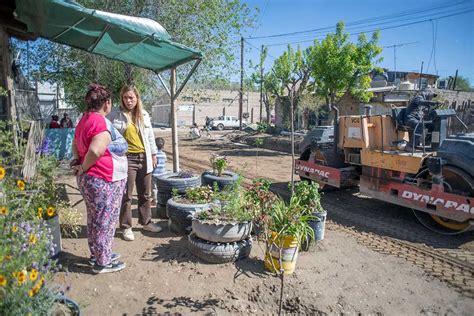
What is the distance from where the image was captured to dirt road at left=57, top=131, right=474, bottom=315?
3.02 meters

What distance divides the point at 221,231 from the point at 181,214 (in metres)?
0.90

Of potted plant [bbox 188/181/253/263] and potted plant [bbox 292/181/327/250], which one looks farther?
potted plant [bbox 292/181/327/250]

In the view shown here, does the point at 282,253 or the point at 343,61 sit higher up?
the point at 343,61

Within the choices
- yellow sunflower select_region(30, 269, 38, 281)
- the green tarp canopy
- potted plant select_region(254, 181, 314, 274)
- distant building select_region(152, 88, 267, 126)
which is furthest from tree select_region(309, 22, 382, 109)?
distant building select_region(152, 88, 267, 126)

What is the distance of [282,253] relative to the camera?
11.3 ft

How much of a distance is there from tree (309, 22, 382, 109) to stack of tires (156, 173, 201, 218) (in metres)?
11.0

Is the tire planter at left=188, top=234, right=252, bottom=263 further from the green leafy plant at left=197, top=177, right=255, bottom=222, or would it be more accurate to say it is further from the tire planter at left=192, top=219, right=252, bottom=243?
the green leafy plant at left=197, top=177, right=255, bottom=222

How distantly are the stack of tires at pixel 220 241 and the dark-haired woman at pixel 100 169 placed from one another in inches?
36.5

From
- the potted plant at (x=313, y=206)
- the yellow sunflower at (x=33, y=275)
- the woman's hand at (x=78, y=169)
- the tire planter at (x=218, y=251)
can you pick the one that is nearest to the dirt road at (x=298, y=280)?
the tire planter at (x=218, y=251)

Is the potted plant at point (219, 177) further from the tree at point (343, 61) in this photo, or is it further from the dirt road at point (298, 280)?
the tree at point (343, 61)

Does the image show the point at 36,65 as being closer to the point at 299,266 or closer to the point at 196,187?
the point at 196,187

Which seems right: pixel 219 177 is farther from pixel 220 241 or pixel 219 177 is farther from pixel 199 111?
pixel 199 111

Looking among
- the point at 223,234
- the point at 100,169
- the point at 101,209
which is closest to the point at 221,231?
the point at 223,234

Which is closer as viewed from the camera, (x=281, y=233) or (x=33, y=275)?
(x=33, y=275)
